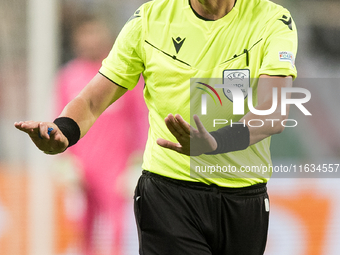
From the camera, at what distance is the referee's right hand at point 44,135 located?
1.38 metres

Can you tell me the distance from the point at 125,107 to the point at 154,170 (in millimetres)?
1527

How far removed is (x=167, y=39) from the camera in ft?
5.57

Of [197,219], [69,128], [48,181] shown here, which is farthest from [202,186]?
[48,181]

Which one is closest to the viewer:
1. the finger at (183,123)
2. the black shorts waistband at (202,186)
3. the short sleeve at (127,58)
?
the finger at (183,123)

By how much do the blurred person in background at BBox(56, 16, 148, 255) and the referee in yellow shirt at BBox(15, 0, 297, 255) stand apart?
1.43 metres

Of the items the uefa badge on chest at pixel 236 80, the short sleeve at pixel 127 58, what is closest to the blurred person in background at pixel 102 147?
the short sleeve at pixel 127 58

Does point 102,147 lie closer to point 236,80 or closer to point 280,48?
point 236,80

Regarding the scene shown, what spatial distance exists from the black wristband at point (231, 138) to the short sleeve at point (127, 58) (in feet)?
1.68

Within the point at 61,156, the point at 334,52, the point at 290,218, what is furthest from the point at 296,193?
the point at 61,156

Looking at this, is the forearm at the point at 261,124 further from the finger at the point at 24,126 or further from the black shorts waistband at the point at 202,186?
the finger at the point at 24,126

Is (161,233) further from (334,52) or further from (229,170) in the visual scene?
(334,52)

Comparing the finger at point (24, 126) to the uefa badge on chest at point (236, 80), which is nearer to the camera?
the finger at point (24, 126)

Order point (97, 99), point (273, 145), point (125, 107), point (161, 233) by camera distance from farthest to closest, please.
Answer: point (273, 145), point (125, 107), point (97, 99), point (161, 233)

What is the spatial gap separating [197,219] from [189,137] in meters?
0.42
